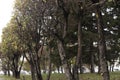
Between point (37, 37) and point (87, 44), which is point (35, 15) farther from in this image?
point (87, 44)

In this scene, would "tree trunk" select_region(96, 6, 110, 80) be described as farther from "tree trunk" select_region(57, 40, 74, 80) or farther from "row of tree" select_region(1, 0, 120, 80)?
"tree trunk" select_region(57, 40, 74, 80)

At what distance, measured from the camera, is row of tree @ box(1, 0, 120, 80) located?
57.2 feet

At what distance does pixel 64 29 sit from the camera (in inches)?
771

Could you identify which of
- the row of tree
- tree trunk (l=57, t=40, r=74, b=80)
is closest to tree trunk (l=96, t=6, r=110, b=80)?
the row of tree

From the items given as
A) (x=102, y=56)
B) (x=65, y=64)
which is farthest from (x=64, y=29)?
(x=102, y=56)

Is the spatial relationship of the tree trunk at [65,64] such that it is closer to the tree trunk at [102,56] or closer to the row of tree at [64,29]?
the row of tree at [64,29]

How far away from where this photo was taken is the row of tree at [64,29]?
17436 mm

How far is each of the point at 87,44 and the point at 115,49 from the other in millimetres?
3327

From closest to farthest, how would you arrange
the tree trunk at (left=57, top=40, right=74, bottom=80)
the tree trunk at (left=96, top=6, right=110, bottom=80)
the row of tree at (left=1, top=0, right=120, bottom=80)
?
the tree trunk at (left=96, top=6, right=110, bottom=80) → the row of tree at (left=1, top=0, right=120, bottom=80) → the tree trunk at (left=57, top=40, right=74, bottom=80)

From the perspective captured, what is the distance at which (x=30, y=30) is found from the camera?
27688 millimetres

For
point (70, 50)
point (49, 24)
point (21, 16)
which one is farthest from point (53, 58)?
point (49, 24)

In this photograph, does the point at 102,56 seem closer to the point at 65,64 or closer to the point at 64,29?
the point at 65,64

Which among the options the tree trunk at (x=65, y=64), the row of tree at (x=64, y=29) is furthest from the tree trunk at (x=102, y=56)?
the tree trunk at (x=65, y=64)

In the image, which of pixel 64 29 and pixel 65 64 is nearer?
pixel 65 64
